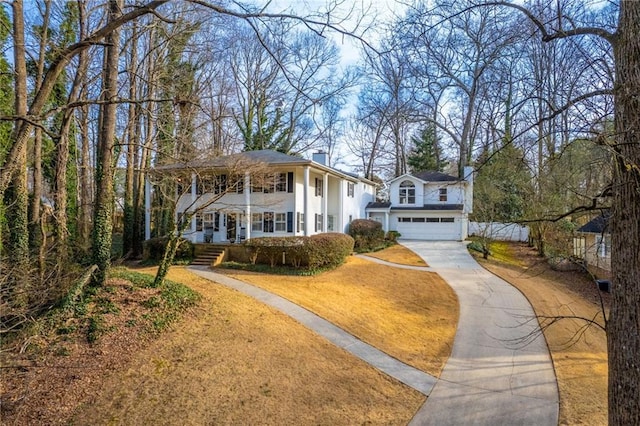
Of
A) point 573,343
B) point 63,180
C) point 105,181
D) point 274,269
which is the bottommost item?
point 573,343

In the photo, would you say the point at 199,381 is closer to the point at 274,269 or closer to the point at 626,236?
the point at 626,236

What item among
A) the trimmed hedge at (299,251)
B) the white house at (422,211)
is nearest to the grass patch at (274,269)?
the trimmed hedge at (299,251)

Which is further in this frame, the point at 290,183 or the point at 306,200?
the point at 290,183

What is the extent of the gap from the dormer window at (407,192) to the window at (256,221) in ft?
44.1

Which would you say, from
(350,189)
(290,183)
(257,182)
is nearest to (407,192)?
(350,189)

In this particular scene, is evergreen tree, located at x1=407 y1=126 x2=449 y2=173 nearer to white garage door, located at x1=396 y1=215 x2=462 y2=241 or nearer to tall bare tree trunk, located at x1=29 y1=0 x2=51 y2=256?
white garage door, located at x1=396 y1=215 x2=462 y2=241

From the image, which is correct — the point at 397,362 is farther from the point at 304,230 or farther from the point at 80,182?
the point at 80,182

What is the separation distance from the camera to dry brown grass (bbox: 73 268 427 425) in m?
5.95

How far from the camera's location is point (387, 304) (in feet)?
41.7

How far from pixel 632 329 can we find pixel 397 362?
513 cm

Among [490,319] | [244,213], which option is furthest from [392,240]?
[490,319]

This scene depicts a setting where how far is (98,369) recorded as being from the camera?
7141mm

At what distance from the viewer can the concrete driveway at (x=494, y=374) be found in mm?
5910

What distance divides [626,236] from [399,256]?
60.2 feet
